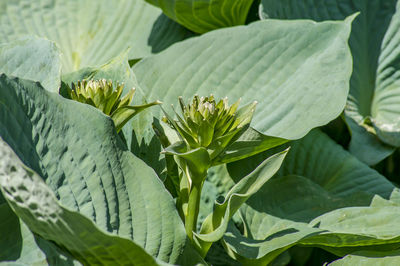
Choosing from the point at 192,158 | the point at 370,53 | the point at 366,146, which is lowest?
the point at 366,146

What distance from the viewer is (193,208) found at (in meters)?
0.68

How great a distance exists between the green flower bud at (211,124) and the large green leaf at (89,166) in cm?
7

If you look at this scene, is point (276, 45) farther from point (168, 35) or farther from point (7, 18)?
point (7, 18)

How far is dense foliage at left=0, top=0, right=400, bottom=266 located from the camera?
24.0 inches

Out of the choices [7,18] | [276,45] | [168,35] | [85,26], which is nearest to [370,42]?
[276,45]

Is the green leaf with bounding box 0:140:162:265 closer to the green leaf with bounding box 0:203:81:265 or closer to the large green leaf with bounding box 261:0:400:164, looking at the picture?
the green leaf with bounding box 0:203:81:265

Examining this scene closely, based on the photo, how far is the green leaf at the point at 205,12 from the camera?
1062 mm

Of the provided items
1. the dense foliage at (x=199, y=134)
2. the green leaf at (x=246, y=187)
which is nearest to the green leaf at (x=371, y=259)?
the dense foliage at (x=199, y=134)

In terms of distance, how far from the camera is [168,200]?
64 cm

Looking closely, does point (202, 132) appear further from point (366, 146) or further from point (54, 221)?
point (366, 146)

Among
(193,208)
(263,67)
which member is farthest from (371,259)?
(263,67)

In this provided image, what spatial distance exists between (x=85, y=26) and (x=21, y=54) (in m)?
0.45

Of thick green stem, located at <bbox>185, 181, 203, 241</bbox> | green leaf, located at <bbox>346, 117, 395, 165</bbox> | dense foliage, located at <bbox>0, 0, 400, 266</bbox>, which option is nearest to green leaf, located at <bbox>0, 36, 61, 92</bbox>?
dense foliage, located at <bbox>0, 0, 400, 266</bbox>

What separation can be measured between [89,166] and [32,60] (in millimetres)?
230
